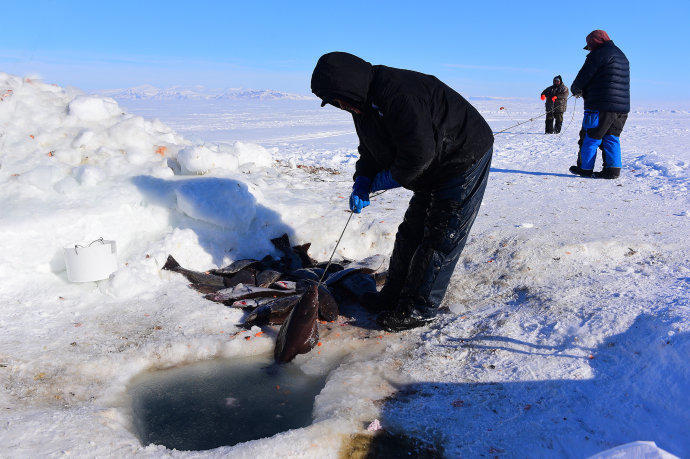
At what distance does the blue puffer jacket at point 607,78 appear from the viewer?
6.69 meters

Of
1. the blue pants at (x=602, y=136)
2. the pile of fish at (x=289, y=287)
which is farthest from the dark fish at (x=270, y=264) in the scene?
the blue pants at (x=602, y=136)

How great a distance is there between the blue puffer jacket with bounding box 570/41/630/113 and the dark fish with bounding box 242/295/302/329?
5.49 meters

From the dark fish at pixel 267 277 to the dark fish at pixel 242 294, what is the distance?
169mm

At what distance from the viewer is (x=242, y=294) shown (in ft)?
12.9

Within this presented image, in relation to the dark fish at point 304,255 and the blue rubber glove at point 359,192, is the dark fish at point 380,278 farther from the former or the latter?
the blue rubber glove at point 359,192

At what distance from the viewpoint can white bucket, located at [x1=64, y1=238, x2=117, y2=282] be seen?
379 cm

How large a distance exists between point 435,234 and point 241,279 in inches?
72.5

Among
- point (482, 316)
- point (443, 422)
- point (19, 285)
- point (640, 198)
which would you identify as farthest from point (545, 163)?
point (19, 285)

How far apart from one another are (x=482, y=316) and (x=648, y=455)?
1.82 m

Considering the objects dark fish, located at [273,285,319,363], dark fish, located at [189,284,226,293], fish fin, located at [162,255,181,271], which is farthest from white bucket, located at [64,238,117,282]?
dark fish, located at [273,285,319,363]

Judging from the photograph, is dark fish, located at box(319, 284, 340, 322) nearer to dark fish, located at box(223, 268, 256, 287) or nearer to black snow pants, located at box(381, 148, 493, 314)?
black snow pants, located at box(381, 148, 493, 314)

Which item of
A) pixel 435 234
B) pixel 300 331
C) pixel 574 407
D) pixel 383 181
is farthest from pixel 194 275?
pixel 574 407

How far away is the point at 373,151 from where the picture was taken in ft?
10.7

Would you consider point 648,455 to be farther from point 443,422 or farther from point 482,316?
point 482,316
